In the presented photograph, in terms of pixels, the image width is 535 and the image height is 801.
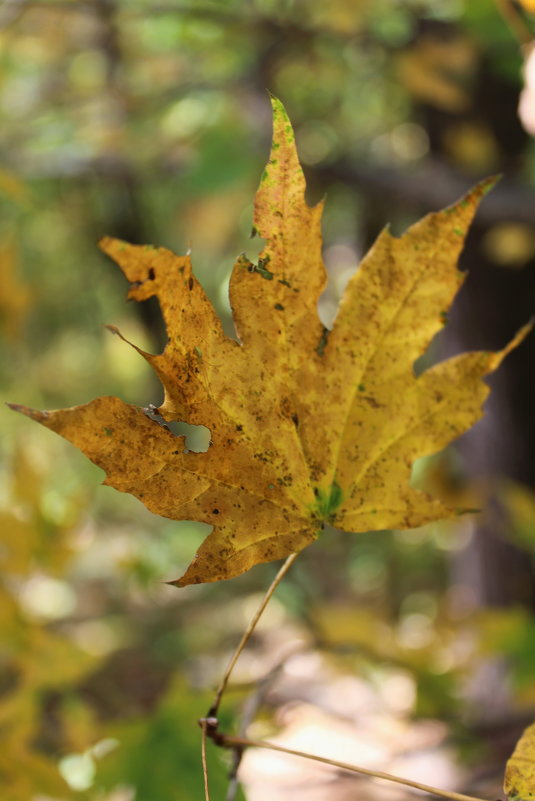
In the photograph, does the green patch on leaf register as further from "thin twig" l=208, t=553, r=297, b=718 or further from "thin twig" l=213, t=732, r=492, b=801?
"thin twig" l=213, t=732, r=492, b=801

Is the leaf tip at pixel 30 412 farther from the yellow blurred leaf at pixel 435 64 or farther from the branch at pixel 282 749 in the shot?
the yellow blurred leaf at pixel 435 64

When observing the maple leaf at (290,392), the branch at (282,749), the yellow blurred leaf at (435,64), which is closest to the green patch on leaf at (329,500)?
the maple leaf at (290,392)

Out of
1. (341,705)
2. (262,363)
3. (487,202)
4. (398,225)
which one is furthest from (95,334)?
(262,363)

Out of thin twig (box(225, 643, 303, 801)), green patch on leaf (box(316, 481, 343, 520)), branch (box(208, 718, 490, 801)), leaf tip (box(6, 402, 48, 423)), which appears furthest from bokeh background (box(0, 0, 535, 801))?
Answer: leaf tip (box(6, 402, 48, 423))

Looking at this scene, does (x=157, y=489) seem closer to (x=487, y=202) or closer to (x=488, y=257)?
(x=487, y=202)

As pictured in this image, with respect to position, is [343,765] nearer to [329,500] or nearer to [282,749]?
[282,749]

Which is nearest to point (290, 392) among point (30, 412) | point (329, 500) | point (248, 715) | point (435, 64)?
point (329, 500)

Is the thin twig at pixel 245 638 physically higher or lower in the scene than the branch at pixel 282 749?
higher
